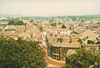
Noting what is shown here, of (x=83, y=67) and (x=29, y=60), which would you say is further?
(x=29, y=60)

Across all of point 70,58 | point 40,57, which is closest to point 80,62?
point 70,58

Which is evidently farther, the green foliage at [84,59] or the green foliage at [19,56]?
the green foliage at [19,56]

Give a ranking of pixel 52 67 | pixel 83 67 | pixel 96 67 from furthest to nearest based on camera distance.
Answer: pixel 52 67
pixel 83 67
pixel 96 67

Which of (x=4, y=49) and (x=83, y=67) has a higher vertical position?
(x=4, y=49)

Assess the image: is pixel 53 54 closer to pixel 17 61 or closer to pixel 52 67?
pixel 52 67

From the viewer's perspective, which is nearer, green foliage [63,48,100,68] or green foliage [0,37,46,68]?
green foliage [63,48,100,68]

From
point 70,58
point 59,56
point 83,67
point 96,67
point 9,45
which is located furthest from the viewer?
point 59,56

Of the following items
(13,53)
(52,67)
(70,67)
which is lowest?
(52,67)

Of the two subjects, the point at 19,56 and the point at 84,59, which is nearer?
the point at 84,59
